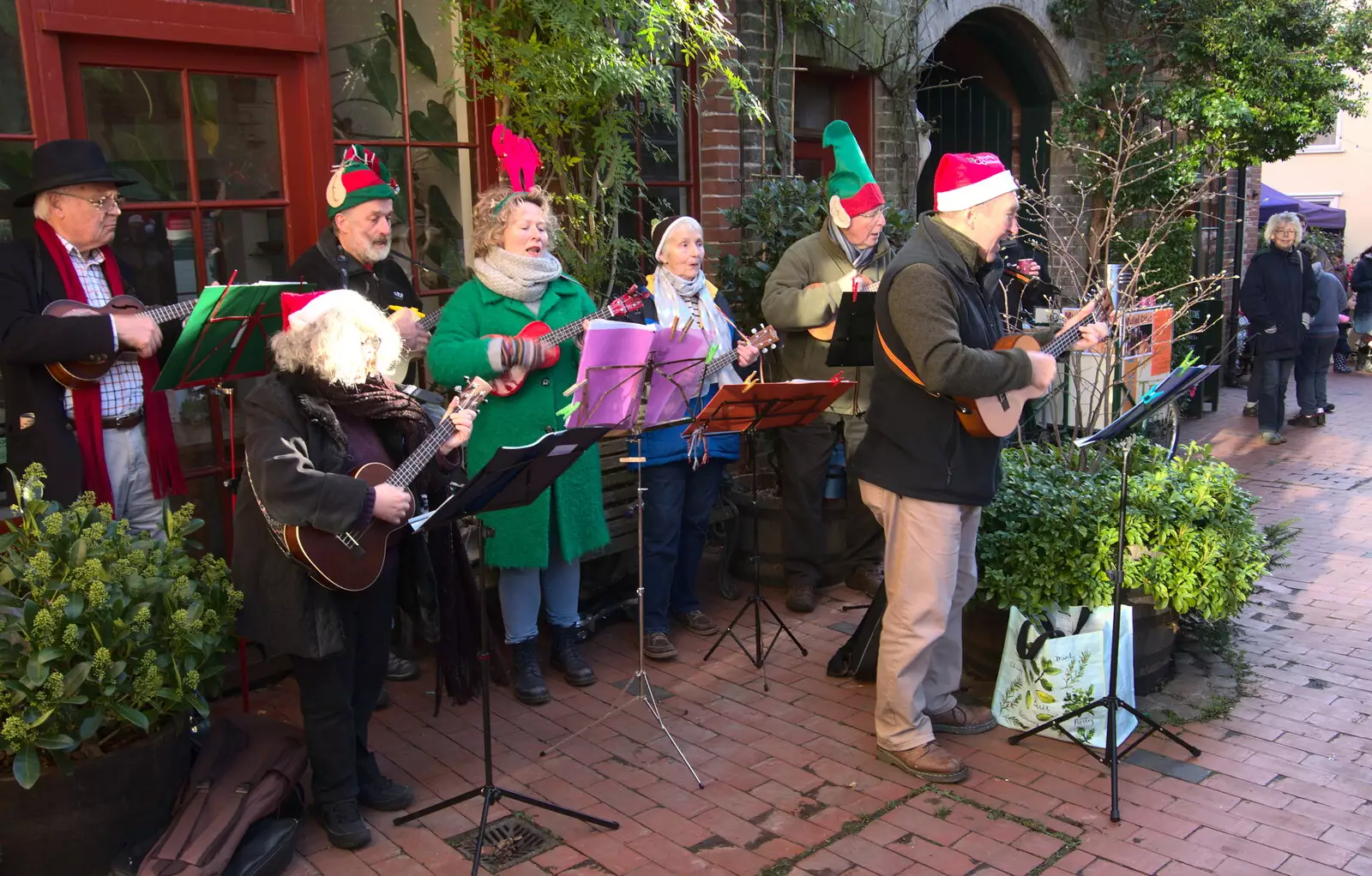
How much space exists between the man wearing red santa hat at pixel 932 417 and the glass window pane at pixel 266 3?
9.61 feet

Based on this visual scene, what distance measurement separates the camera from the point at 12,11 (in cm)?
423

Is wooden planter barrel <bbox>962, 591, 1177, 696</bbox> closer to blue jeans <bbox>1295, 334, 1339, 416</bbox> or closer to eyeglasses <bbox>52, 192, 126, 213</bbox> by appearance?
eyeglasses <bbox>52, 192, 126, 213</bbox>

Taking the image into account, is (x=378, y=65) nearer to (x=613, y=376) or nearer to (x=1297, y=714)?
(x=613, y=376)

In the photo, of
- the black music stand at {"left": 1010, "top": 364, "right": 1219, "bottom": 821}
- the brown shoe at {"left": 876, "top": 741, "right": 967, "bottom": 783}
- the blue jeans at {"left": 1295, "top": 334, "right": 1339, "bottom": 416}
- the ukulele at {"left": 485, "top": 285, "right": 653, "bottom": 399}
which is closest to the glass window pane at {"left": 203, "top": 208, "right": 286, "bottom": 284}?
the ukulele at {"left": 485, "top": 285, "right": 653, "bottom": 399}

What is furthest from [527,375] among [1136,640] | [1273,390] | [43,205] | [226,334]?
[1273,390]

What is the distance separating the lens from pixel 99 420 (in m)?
4.00

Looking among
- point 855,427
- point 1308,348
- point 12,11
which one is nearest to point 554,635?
point 855,427

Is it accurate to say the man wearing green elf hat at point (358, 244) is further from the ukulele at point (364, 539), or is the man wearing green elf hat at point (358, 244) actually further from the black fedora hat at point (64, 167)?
the ukulele at point (364, 539)

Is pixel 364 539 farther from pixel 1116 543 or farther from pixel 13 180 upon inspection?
pixel 1116 543

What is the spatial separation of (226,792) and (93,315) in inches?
63.6

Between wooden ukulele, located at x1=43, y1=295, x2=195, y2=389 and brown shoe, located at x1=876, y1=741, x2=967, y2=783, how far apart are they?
9.56 feet

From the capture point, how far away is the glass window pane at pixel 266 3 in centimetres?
484

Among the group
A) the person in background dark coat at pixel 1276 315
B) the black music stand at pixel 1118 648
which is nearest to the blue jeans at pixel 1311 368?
the person in background dark coat at pixel 1276 315

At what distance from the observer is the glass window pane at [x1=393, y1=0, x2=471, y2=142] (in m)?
5.65
